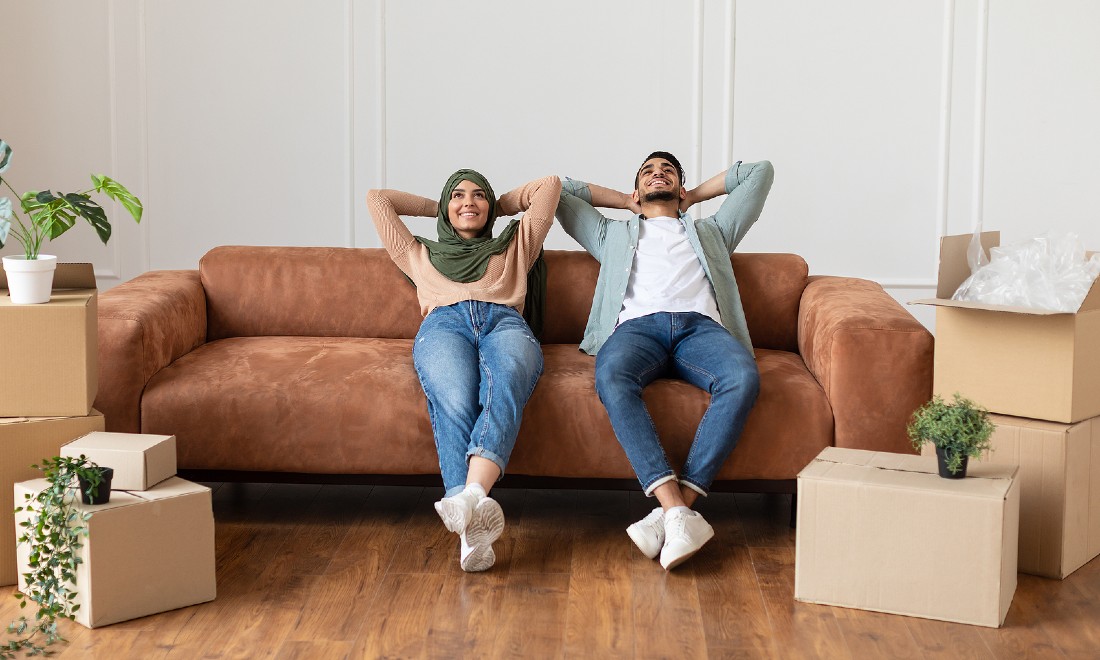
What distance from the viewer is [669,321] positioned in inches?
115

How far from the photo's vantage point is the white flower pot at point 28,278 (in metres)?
2.31

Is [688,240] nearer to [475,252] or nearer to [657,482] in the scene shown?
[475,252]

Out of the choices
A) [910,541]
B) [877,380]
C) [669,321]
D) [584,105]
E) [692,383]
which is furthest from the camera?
[584,105]

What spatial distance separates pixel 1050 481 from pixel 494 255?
61.7 inches

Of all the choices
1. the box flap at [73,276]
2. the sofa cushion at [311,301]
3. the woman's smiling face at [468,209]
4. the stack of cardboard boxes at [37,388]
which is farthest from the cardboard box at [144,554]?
the woman's smiling face at [468,209]

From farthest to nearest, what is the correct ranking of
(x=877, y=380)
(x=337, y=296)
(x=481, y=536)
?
(x=337, y=296)
(x=877, y=380)
(x=481, y=536)

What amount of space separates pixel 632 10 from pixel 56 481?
3.41 metres

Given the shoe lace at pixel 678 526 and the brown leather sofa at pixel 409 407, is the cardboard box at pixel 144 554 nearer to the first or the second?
the brown leather sofa at pixel 409 407

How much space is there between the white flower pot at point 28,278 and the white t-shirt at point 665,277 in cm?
149

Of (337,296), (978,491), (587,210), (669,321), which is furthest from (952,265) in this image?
(337,296)

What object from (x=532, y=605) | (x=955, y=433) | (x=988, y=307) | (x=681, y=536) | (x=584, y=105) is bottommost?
(x=532, y=605)

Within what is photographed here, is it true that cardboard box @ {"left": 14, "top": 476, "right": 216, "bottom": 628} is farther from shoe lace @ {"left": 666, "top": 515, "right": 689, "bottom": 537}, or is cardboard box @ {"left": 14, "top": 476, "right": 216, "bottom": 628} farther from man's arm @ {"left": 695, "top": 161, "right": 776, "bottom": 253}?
man's arm @ {"left": 695, "top": 161, "right": 776, "bottom": 253}

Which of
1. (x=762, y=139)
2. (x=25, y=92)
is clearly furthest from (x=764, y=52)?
(x=25, y=92)

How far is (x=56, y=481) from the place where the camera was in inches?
82.0
